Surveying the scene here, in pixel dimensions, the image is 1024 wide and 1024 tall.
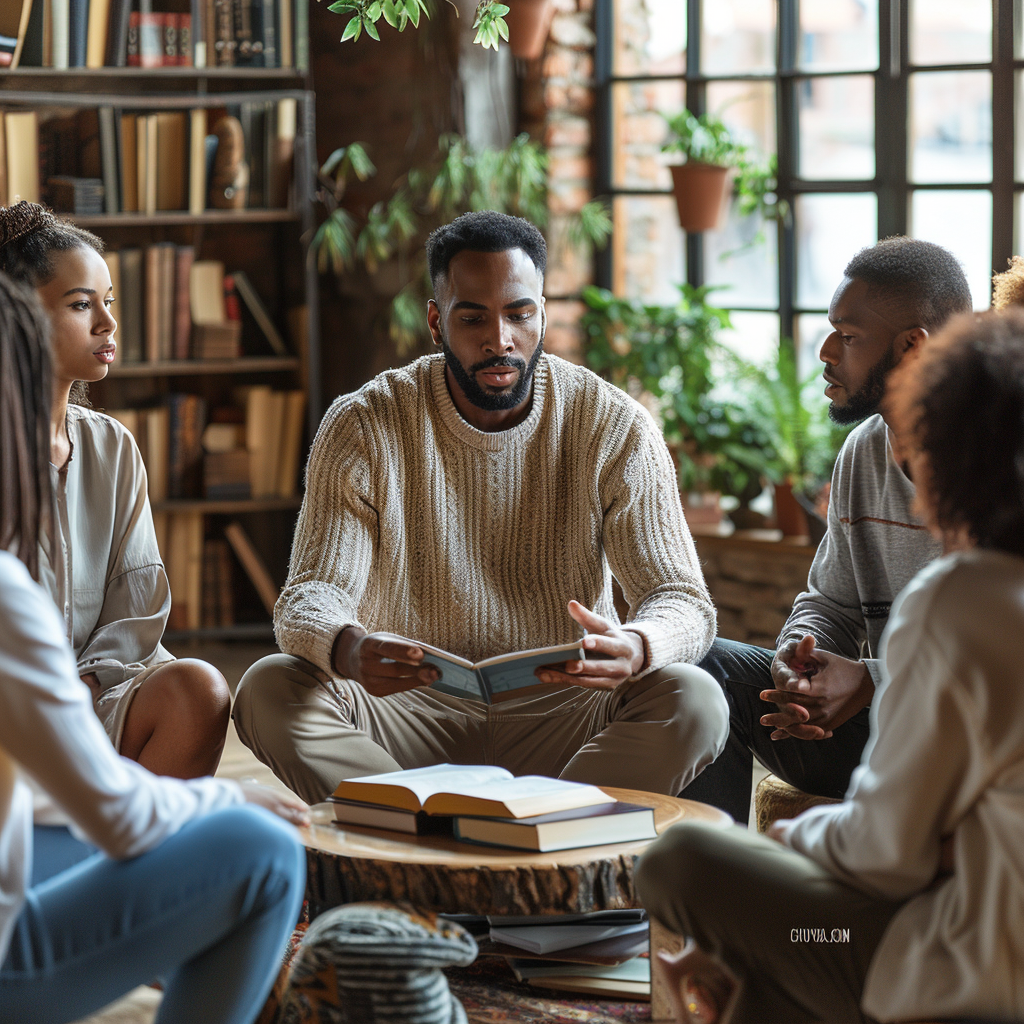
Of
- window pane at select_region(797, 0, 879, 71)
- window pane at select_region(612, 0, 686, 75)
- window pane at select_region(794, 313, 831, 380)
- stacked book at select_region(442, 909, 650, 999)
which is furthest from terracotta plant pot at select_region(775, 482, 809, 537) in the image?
stacked book at select_region(442, 909, 650, 999)

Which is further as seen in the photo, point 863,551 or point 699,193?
point 699,193

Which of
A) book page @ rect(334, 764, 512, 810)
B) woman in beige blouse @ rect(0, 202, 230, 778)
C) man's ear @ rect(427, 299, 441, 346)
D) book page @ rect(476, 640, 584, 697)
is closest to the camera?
book page @ rect(334, 764, 512, 810)

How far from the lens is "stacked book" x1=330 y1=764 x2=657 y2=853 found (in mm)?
1538

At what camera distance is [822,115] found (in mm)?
3916

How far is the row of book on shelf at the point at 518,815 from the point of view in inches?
60.7

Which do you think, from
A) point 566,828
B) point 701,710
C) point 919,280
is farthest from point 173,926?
point 919,280

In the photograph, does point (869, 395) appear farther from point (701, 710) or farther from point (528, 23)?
point (528, 23)

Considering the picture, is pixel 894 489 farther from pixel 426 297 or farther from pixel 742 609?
pixel 426 297

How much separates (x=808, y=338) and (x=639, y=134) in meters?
0.86

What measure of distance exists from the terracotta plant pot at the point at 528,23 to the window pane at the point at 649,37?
0.27m

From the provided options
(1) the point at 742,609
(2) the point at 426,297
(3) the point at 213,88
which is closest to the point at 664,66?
(2) the point at 426,297

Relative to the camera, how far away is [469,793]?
1.57 metres

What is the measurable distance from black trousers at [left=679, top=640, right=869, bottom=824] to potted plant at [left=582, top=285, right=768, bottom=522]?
5.64 ft

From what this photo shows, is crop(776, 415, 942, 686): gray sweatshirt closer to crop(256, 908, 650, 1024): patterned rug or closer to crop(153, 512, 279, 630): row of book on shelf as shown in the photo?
crop(256, 908, 650, 1024): patterned rug
